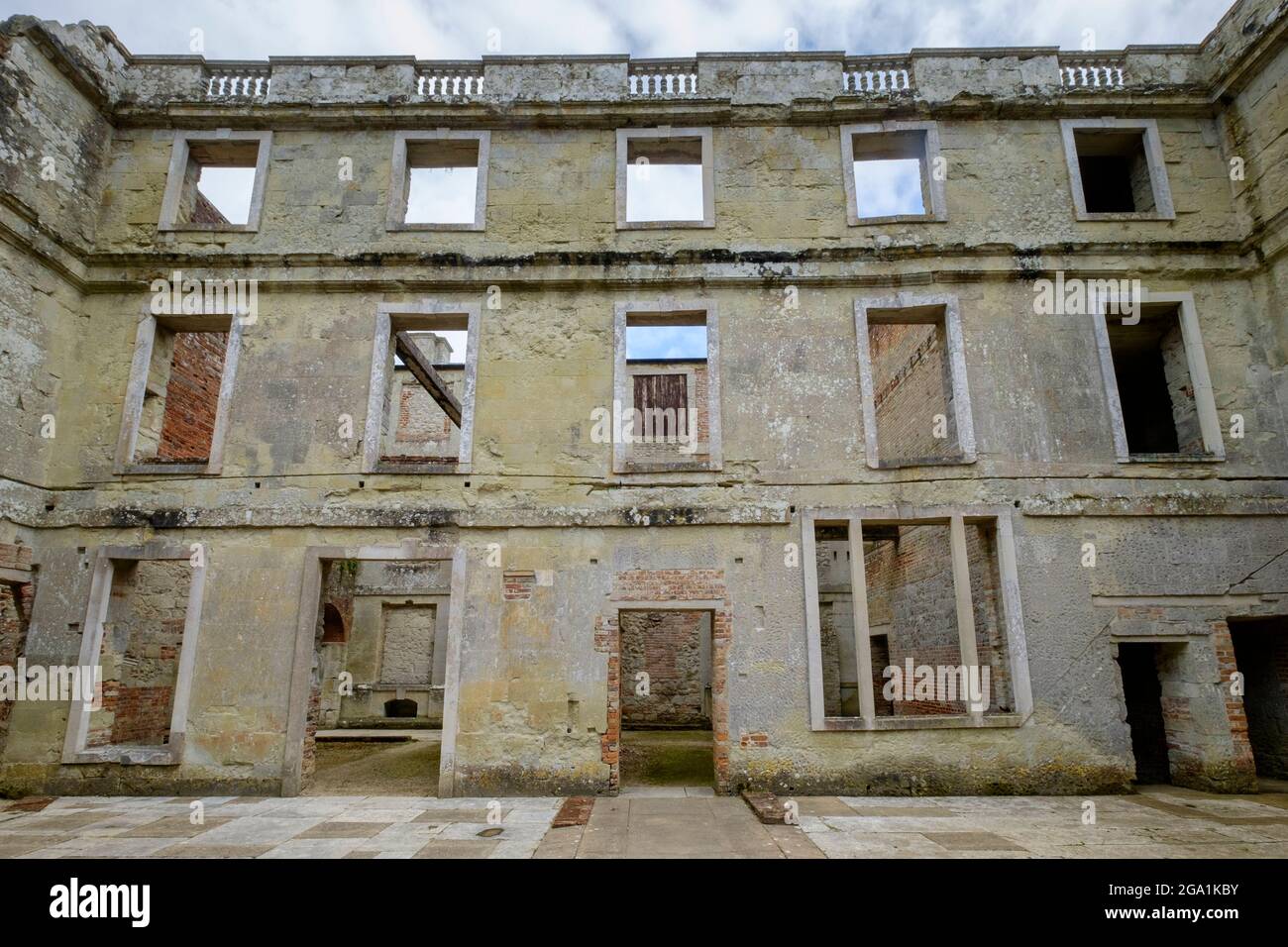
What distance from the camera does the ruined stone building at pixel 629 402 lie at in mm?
8141

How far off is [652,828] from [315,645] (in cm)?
459

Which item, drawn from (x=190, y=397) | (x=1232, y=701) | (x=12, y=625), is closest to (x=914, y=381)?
(x=1232, y=701)

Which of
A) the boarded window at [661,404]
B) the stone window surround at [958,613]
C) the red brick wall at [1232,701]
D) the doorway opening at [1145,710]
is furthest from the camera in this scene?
the boarded window at [661,404]

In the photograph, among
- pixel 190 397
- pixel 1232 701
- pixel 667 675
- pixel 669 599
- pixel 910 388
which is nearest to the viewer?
pixel 1232 701

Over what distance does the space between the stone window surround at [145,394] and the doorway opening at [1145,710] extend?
11797 millimetres

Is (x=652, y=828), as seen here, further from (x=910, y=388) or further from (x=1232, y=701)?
(x=910, y=388)

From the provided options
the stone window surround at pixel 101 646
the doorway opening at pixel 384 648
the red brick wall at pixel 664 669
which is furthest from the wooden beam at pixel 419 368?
the red brick wall at pixel 664 669

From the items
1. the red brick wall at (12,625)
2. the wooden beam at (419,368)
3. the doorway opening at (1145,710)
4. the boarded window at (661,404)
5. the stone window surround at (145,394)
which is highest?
the boarded window at (661,404)

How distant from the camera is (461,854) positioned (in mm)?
5641

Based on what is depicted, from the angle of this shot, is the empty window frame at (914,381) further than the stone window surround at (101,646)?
Yes

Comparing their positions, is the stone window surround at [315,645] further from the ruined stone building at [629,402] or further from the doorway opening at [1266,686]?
the doorway opening at [1266,686]

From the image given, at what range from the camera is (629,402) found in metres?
9.41

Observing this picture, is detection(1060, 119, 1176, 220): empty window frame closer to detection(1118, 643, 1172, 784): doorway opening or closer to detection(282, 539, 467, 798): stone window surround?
detection(1118, 643, 1172, 784): doorway opening

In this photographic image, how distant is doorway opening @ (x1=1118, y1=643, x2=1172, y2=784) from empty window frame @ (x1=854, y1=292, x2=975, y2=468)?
3563mm
